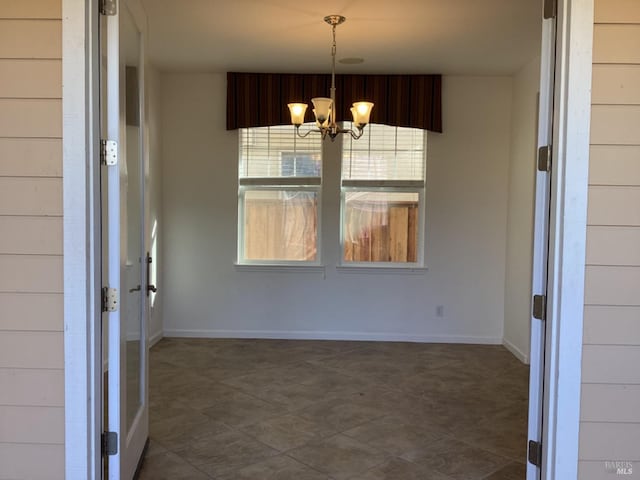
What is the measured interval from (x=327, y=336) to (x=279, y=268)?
895 millimetres

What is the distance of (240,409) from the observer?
11.6ft

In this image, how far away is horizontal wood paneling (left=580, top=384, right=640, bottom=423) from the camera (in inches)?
72.6

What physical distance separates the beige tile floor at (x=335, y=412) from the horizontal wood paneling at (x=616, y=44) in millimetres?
2067

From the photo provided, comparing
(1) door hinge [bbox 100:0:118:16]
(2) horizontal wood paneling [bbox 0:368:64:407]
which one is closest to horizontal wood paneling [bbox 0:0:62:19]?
(1) door hinge [bbox 100:0:118:16]

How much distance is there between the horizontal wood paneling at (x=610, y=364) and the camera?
1837mm

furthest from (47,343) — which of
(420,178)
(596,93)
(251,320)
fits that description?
(420,178)

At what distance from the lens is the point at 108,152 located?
1887 millimetres

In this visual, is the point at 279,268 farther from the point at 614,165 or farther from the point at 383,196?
the point at 614,165

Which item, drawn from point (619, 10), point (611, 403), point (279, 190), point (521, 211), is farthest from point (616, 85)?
point (279, 190)

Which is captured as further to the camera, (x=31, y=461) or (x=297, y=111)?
(x=297, y=111)

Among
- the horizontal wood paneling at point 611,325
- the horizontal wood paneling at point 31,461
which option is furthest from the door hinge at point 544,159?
the horizontal wood paneling at point 31,461

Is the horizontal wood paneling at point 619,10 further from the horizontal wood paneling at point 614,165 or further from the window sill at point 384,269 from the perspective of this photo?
the window sill at point 384,269

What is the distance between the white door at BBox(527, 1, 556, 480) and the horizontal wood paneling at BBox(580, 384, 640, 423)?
154 mm

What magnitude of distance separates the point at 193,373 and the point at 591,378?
3.27 metres
